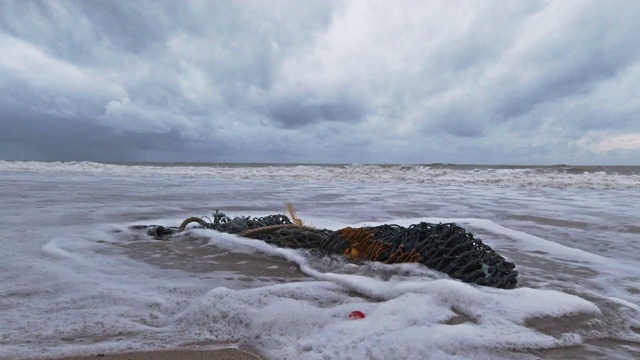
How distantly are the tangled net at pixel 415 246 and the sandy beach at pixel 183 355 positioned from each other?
172 centimetres

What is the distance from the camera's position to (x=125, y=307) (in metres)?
2.31

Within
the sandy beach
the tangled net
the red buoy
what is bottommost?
the sandy beach

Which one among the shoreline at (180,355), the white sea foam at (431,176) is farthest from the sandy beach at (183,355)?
the white sea foam at (431,176)

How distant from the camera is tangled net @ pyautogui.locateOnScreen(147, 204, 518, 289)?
2869 mm

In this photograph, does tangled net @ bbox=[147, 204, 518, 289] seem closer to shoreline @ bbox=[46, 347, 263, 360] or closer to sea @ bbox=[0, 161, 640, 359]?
sea @ bbox=[0, 161, 640, 359]

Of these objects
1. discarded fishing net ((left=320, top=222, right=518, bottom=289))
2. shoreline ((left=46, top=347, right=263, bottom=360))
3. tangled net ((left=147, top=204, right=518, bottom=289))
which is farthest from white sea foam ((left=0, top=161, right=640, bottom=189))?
shoreline ((left=46, top=347, right=263, bottom=360))

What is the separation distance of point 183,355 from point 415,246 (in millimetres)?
2056

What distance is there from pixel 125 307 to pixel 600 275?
3.64 metres

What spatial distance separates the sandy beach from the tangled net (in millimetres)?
1721

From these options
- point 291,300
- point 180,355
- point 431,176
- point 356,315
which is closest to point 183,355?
point 180,355

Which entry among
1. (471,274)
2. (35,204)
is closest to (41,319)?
(471,274)

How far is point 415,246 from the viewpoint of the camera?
3248 millimetres

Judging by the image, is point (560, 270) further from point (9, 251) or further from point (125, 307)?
point (9, 251)

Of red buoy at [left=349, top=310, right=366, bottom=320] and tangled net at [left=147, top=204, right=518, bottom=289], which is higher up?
tangled net at [left=147, top=204, right=518, bottom=289]
